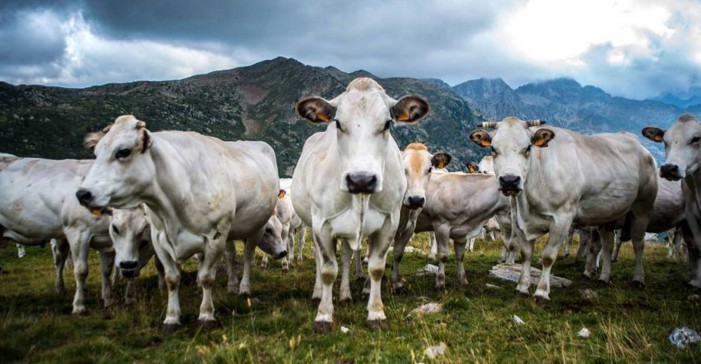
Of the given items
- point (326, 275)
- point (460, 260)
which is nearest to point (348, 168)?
point (326, 275)

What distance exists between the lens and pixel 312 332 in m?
6.95

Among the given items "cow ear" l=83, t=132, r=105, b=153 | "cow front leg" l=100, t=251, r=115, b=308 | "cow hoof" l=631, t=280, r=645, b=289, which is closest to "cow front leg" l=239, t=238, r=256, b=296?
"cow front leg" l=100, t=251, r=115, b=308

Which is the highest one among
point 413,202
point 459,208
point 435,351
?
point 413,202

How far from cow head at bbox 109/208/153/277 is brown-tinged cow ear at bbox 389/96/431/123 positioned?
5276 mm

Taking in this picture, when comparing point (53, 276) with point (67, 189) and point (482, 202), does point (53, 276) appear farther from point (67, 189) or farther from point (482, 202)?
point (482, 202)

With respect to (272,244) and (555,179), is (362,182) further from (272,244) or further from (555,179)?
(272,244)

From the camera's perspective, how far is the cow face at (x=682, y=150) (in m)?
9.75

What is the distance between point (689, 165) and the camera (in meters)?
10.1

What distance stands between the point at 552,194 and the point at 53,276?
14.4 meters

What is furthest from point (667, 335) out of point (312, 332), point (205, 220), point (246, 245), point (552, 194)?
point (246, 245)

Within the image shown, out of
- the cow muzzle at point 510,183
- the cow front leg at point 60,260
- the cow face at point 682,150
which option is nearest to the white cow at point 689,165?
the cow face at point 682,150

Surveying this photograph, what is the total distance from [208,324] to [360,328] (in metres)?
2.45

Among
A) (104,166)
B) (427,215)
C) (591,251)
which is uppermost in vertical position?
(104,166)

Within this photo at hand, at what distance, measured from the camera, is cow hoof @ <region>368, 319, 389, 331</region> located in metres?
7.10
